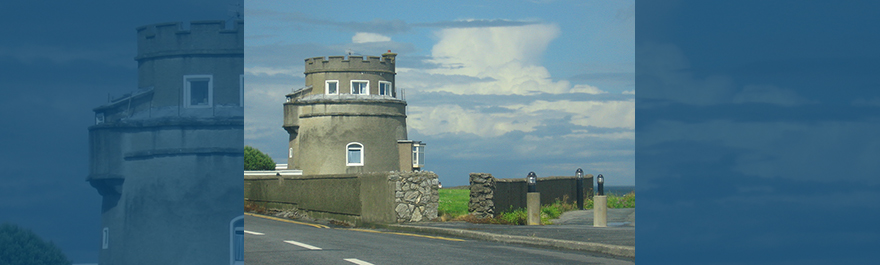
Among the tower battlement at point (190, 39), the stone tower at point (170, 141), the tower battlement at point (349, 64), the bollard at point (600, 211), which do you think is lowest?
the bollard at point (600, 211)

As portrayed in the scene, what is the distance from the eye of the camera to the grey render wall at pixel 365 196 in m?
19.0

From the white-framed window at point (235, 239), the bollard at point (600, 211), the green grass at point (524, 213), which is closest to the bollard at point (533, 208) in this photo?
the green grass at point (524, 213)

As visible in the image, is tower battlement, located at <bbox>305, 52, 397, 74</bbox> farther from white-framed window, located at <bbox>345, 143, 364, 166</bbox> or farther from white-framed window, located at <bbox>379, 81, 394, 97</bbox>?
white-framed window, located at <bbox>345, 143, 364, 166</bbox>

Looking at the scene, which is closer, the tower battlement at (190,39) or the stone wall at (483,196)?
the tower battlement at (190,39)

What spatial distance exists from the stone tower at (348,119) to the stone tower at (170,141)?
4726cm

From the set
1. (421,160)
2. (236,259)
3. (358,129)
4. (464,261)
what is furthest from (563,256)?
(421,160)

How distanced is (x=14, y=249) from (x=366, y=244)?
10.5 m

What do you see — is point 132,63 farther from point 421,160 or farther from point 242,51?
point 421,160

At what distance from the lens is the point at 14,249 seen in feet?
9.84

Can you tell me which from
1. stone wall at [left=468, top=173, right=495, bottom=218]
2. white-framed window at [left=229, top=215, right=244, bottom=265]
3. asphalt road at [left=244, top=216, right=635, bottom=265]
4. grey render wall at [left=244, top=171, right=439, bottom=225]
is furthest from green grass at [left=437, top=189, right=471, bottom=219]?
white-framed window at [left=229, top=215, right=244, bottom=265]

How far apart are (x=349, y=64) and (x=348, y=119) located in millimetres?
3887

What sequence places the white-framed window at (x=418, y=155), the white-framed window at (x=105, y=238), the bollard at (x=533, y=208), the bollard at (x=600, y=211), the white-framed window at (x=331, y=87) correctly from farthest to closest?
the white-framed window at (x=418, y=155) < the white-framed window at (x=331, y=87) < the bollard at (x=533, y=208) < the bollard at (x=600, y=211) < the white-framed window at (x=105, y=238)

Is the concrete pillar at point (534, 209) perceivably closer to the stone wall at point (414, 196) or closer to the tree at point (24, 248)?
the stone wall at point (414, 196)

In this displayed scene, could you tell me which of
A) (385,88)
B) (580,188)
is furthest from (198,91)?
(385,88)
